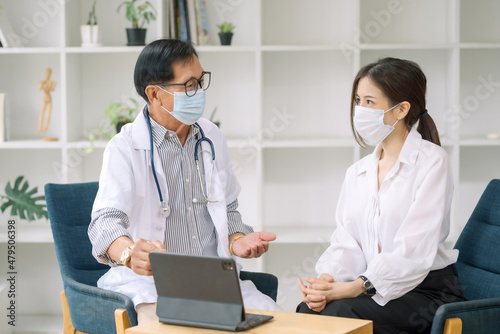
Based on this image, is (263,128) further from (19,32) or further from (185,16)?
(19,32)

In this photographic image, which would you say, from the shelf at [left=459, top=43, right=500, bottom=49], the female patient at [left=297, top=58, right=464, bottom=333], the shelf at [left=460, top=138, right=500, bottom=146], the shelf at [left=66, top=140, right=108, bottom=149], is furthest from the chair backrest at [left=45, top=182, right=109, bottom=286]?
the shelf at [left=459, top=43, right=500, bottom=49]

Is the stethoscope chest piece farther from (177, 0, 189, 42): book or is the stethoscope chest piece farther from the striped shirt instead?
(177, 0, 189, 42): book

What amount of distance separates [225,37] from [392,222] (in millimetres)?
1771

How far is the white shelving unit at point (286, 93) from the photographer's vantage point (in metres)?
3.75

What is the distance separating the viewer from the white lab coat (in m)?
2.11

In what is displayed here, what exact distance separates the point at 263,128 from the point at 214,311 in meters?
2.28

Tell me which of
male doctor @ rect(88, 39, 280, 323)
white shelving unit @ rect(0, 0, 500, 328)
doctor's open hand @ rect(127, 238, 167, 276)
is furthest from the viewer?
white shelving unit @ rect(0, 0, 500, 328)

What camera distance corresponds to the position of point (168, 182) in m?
2.25

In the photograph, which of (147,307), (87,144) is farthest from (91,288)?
(87,144)

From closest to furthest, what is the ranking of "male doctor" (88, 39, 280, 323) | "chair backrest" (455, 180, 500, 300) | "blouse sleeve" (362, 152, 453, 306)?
"blouse sleeve" (362, 152, 453, 306) < "male doctor" (88, 39, 280, 323) < "chair backrest" (455, 180, 500, 300)

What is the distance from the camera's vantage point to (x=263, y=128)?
12.4ft

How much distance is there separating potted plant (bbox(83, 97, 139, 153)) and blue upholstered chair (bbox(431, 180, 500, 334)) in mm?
1914

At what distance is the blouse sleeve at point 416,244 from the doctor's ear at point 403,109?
0.72 feet

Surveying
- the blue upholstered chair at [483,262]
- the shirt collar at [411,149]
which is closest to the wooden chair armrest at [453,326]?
the blue upholstered chair at [483,262]
